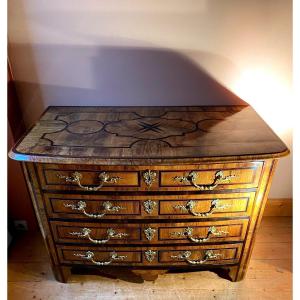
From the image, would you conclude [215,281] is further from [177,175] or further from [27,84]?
[27,84]

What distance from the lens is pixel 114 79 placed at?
150 cm

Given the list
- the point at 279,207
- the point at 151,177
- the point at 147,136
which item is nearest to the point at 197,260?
the point at 151,177

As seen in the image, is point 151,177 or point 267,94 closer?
point 151,177

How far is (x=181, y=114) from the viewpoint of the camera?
4.65 feet

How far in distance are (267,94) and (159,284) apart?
3.77 ft

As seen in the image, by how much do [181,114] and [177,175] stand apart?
40 centimetres

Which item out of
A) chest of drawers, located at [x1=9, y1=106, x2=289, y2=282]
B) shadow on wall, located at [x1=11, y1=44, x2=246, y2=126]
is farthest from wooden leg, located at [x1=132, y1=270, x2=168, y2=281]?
shadow on wall, located at [x1=11, y1=44, x2=246, y2=126]

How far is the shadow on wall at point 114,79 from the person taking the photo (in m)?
1.44

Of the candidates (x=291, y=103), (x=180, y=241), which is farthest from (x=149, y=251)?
(x=291, y=103)

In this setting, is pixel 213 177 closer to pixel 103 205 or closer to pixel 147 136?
pixel 147 136

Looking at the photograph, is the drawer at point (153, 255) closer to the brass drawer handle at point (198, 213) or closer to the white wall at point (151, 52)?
the brass drawer handle at point (198, 213)

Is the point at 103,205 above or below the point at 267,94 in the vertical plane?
below

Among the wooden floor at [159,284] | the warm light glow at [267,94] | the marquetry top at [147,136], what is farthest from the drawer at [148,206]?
the warm light glow at [267,94]
